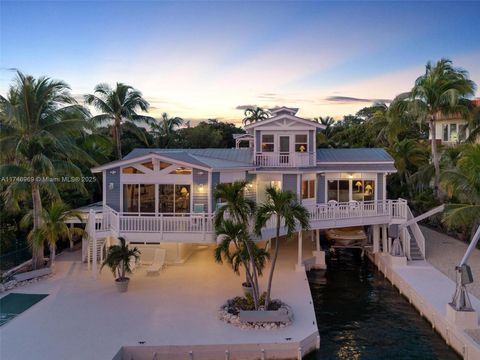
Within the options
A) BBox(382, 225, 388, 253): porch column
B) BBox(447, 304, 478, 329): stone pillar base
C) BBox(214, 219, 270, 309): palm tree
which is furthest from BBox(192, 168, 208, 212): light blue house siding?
BBox(447, 304, 478, 329): stone pillar base

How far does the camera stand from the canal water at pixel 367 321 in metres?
11.2

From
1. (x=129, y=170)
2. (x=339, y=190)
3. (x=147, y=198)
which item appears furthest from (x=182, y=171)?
(x=339, y=190)

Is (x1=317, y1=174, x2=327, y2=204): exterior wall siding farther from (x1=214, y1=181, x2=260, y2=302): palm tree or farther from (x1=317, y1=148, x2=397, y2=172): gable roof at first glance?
(x1=214, y1=181, x2=260, y2=302): palm tree

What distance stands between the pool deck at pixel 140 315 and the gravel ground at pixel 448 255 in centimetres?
606

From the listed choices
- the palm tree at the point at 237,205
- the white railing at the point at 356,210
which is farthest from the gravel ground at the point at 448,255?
the palm tree at the point at 237,205

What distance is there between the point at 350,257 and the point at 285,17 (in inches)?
519

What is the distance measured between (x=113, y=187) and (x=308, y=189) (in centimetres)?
986

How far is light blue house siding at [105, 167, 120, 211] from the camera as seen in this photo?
17.9 metres

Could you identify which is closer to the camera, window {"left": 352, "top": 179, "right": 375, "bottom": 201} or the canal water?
the canal water

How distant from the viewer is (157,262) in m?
17.2

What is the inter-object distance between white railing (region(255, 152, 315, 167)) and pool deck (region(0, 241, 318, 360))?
551cm

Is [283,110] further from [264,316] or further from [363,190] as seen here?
[264,316]

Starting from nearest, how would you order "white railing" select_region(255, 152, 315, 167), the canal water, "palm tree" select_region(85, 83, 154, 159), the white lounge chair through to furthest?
the canal water → the white lounge chair → "white railing" select_region(255, 152, 315, 167) → "palm tree" select_region(85, 83, 154, 159)

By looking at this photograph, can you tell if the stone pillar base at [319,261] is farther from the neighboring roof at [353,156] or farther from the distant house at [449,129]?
the distant house at [449,129]
